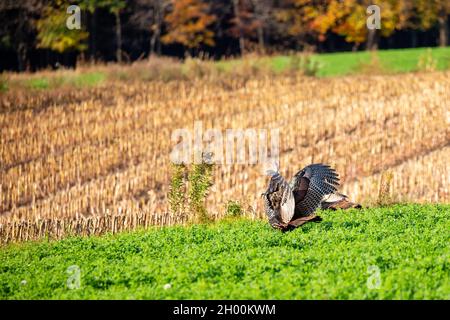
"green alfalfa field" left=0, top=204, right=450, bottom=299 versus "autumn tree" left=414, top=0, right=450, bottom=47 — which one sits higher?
"autumn tree" left=414, top=0, right=450, bottom=47

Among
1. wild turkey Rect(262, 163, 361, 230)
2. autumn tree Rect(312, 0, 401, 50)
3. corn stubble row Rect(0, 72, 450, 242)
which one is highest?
autumn tree Rect(312, 0, 401, 50)

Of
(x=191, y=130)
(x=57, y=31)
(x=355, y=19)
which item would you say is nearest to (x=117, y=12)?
(x=57, y=31)

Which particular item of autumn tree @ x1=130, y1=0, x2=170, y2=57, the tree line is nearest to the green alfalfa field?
the tree line

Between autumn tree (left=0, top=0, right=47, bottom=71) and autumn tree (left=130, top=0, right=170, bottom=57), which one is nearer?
autumn tree (left=0, top=0, right=47, bottom=71)

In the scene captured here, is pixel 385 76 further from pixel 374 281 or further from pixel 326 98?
pixel 374 281

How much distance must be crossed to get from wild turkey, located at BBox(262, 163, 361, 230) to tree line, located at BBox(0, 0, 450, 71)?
37267 millimetres

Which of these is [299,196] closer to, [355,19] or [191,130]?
[191,130]

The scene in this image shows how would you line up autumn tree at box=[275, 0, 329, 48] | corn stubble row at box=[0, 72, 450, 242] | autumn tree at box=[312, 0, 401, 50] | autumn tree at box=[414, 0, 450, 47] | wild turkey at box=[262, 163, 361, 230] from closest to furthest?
wild turkey at box=[262, 163, 361, 230] < corn stubble row at box=[0, 72, 450, 242] < autumn tree at box=[312, 0, 401, 50] < autumn tree at box=[414, 0, 450, 47] < autumn tree at box=[275, 0, 329, 48]

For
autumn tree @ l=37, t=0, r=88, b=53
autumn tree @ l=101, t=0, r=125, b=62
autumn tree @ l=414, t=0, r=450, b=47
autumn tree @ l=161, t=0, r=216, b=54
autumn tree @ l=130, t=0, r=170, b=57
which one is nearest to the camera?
autumn tree @ l=37, t=0, r=88, b=53

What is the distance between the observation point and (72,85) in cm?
3550

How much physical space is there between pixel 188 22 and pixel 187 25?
2.74ft

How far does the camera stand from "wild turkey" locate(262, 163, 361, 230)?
16.1m

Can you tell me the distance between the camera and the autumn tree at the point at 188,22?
194 feet

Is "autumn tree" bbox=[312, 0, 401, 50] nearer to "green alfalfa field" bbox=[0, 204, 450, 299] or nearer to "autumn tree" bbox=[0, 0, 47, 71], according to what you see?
"autumn tree" bbox=[0, 0, 47, 71]
